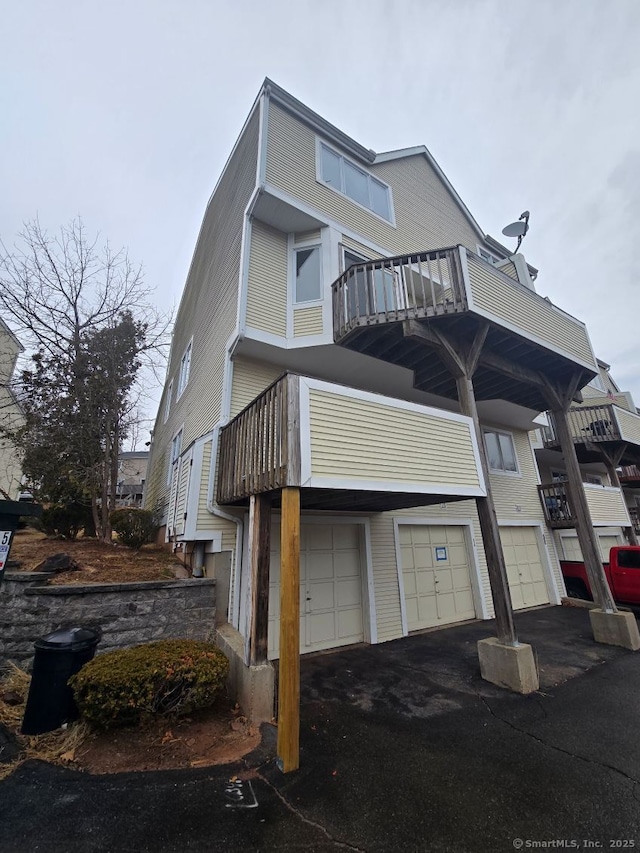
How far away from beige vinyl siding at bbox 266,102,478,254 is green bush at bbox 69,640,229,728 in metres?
9.30

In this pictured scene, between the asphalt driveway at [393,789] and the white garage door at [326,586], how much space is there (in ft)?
6.14

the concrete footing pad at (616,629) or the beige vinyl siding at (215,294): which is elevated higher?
the beige vinyl siding at (215,294)

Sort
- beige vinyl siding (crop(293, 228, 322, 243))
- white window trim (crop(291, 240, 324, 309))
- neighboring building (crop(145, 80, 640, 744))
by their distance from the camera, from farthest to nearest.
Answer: beige vinyl siding (crop(293, 228, 322, 243)), white window trim (crop(291, 240, 324, 309)), neighboring building (crop(145, 80, 640, 744))

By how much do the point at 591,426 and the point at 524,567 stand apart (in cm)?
639

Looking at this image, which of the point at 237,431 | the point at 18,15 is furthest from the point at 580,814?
the point at 18,15

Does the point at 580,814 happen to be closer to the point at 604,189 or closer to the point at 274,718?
the point at 274,718

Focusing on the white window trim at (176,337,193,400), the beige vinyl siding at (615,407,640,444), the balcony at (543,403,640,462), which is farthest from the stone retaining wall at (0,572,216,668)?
the beige vinyl siding at (615,407,640,444)

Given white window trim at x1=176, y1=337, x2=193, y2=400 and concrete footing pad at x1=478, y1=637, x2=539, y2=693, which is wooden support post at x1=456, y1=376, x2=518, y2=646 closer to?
concrete footing pad at x1=478, y1=637, x2=539, y2=693

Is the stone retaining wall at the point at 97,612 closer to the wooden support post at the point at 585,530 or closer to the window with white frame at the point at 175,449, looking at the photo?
the window with white frame at the point at 175,449

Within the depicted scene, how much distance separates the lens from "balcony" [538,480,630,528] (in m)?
9.92

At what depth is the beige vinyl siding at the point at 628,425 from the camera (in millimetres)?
12492

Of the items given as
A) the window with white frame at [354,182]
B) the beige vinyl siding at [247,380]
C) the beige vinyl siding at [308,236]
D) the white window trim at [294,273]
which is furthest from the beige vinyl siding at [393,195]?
the beige vinyl siding at [247,380]

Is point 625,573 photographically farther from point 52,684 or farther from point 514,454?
point 52,684

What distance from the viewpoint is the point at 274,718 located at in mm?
4031
